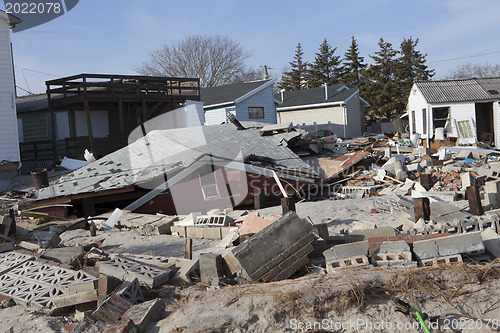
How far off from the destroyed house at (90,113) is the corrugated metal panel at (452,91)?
12.7 meters

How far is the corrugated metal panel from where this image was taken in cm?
2350

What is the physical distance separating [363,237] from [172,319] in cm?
351

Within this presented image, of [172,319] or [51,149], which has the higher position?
[51,149]

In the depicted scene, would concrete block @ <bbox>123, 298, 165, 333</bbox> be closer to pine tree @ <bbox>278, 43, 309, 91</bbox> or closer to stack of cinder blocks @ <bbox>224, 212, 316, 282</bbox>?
stack of cinder blocks @ <bbox>224, 212, 316, 282</bbox>

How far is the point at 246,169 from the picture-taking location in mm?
14617

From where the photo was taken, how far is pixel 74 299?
5219 millimetres

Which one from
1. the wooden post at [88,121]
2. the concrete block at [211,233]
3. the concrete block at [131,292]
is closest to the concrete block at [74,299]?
the concrete block at [131,292]

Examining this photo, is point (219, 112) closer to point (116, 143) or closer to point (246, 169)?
point (116, 143)

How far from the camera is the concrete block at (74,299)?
520cm

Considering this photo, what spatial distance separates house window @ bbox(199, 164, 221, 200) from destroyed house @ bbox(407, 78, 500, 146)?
14.8m

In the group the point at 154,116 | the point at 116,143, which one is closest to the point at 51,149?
the point at 116,143

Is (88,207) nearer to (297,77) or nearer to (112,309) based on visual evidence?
(112,309)

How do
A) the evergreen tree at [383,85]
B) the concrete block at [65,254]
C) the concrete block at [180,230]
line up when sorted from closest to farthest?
the concrete block at [65,254] < the concrete block at [180,230] < the evergreen tree at [383,85]

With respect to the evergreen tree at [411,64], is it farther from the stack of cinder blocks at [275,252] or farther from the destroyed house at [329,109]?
the stack of cinder blocks at [275,252]
